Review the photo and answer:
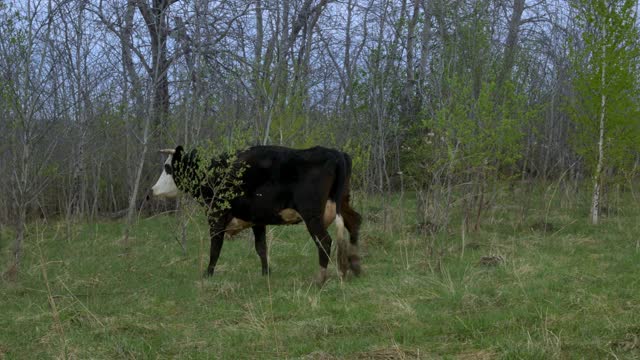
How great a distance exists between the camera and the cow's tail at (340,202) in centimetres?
715

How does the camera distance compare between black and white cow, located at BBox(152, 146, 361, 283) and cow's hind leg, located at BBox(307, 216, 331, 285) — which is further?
black and white cow, located at BBox(152, 146, 361, 283)

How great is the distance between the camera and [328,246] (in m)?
7.30

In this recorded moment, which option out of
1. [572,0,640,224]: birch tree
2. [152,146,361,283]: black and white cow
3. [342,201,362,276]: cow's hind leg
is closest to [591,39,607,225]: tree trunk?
→ [572,0,640,224]: birch tree

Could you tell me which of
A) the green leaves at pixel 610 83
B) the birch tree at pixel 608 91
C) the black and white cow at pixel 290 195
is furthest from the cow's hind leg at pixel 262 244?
the green leaves at pixel 610 83

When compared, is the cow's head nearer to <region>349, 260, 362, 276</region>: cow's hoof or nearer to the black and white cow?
the black and white cow

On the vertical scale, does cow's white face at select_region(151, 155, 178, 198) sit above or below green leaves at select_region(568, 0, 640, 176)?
below

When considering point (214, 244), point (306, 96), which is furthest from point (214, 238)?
point (306, 96)

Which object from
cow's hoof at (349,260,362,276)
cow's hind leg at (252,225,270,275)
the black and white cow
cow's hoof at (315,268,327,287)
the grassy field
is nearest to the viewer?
the grassy field

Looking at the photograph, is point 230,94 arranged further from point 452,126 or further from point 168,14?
point 452,126

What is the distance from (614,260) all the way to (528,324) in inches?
133

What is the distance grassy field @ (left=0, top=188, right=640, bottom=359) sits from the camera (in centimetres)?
480

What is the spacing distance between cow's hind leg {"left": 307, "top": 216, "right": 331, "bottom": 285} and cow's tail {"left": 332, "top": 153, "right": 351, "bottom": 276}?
17 centimetres

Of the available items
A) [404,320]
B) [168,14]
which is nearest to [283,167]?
[404,320]

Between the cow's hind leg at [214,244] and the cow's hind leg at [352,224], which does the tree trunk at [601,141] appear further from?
the cow's hind leg at [214,244]
